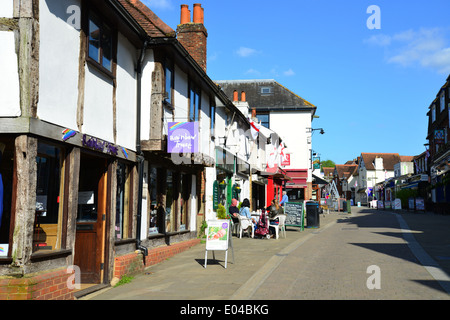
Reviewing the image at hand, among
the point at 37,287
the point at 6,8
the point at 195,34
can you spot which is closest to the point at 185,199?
the point at 195,34

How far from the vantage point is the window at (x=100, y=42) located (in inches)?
327

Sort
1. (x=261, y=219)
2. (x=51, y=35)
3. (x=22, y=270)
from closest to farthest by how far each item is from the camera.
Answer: (x=22, y=270) < (x=51, y=35) < (x=261, y=219)

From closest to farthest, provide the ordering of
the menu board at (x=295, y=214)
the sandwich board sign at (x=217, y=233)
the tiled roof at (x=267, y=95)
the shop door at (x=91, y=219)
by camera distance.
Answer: the shop door at (x=91, y=219) → the sandwich board sign at (x=217, y=233) → the menu board at (x=295, y=214) → the tiled roof at (x=267, y=95)

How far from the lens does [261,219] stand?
16641 millimetres

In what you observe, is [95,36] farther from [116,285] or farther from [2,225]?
[116,285]

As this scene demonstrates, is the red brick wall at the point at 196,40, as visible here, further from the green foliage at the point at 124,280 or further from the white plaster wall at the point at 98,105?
the green foliage at the point at 124,280

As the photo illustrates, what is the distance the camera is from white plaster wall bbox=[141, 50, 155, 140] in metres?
10.6

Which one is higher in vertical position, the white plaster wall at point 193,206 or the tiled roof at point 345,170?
the tiled roof at point 345,170

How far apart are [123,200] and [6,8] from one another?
15.9 ft

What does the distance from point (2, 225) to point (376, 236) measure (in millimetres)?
13906

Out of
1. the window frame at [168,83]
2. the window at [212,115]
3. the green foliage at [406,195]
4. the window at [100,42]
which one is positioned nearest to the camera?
the window at [100,42]

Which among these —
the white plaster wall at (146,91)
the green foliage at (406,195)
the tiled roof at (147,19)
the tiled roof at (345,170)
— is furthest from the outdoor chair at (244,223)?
the tiled roof at (345,170)

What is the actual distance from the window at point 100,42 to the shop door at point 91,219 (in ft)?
6.44

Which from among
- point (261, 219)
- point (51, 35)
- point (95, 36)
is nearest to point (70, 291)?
point (51, 35)
